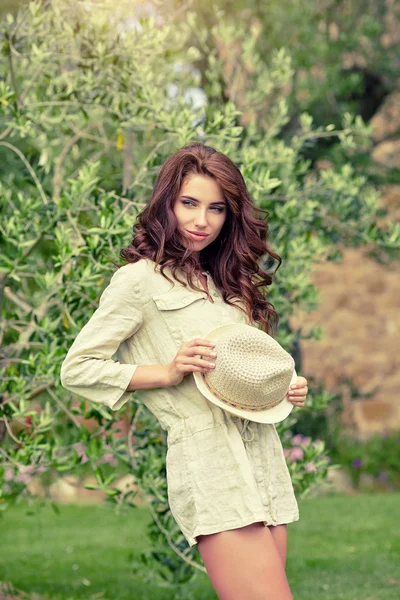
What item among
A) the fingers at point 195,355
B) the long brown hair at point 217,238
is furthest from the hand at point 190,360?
the long brown hair at point 217,238

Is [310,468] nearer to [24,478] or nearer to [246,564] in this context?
[24,478]

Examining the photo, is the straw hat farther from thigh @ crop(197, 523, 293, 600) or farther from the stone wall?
the stone wall

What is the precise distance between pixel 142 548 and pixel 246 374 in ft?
16.7

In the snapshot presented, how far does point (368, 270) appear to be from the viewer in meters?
12.0

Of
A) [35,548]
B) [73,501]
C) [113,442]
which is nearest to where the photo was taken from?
[113,442]

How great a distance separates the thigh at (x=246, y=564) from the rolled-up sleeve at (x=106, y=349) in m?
0.45

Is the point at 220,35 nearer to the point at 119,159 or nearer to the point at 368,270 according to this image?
the point at 119,159

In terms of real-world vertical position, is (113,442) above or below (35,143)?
below

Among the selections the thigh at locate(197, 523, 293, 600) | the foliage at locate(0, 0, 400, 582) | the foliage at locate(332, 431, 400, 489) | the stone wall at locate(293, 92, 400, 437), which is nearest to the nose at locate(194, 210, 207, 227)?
the thigh at locate(197, 523, 293, 600)

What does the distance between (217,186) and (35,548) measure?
546 centimetres

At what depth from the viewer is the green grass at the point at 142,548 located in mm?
5855

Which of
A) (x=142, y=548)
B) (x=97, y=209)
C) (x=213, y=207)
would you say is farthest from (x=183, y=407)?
(x=142, y=548)

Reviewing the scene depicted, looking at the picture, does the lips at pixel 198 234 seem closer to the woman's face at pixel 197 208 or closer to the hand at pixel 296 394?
the woman's face at pixel 197 208

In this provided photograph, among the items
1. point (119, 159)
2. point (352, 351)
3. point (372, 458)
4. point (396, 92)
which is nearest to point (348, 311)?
point (352, 351)
